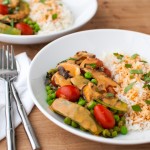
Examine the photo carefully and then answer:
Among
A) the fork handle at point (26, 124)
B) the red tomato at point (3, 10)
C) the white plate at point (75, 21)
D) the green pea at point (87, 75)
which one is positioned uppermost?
the red tomato at point (3, 10)

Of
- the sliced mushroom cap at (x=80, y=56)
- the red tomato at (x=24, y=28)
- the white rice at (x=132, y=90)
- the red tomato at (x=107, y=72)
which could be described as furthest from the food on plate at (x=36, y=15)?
the red tomato at (x=107, y=72)

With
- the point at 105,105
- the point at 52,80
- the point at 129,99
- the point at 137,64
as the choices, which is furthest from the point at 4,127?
the point at 137,64

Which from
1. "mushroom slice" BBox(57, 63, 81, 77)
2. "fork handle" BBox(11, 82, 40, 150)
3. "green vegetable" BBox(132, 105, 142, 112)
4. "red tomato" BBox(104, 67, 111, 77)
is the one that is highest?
"mushroom slice" BBox(57, 63, 81, 77)

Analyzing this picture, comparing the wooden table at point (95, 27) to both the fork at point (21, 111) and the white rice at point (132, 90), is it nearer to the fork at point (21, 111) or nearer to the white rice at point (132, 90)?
the fork at point (21, 111)

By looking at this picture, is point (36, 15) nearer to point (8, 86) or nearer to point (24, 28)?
point (24, 28)

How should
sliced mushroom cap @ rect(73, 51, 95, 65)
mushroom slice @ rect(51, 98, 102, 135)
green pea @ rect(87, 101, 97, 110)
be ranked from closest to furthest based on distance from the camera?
mushroom slice @ rect(51, 98, 102, 135) < green pea @ rect(87, 101, 97, 110) < sliced mushroom cap @ rect(73, 51, 95, 65)

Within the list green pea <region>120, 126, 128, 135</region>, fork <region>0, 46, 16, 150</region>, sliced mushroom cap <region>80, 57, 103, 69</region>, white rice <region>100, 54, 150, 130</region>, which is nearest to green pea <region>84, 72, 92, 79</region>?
sliced mushroom cap <region>80, 57, 103, 69</region>

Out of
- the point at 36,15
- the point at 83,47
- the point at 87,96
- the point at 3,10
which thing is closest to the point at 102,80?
the point at 87,96

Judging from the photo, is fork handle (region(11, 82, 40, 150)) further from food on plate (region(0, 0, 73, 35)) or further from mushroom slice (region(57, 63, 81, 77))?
food on plate (region(0, 0, 73, 35))
